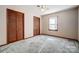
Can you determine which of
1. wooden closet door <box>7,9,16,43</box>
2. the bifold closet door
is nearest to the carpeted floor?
wooden closet door <box>7,9,16,43</box>

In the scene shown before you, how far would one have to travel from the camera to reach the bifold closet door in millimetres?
4118

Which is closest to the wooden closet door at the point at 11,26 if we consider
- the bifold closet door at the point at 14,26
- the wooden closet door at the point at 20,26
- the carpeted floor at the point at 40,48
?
the bifold closet door at the point at 14,26

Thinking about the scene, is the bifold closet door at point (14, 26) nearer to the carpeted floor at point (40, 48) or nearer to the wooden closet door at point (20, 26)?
the wooden closet door at point (20, 26)

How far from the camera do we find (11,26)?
4297 millimetres

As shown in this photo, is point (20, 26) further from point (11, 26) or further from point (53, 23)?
point (53, 23)

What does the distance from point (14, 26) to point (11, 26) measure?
0.27 metres

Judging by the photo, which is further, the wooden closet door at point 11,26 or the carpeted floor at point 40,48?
the wooden closet door at point 11,26

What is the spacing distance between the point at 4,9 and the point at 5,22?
60cm

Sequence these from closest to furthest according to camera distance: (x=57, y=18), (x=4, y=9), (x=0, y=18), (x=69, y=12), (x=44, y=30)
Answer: (x=0, y=18) < (x=4, y=9) < (x=69, y=12) < (x=57, y=18) < (x=44, y=30)

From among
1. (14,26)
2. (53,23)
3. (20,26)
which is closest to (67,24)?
(53,23)

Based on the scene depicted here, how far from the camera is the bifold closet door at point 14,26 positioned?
13.5 ft

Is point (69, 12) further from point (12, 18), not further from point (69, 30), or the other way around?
point (12, 18)
